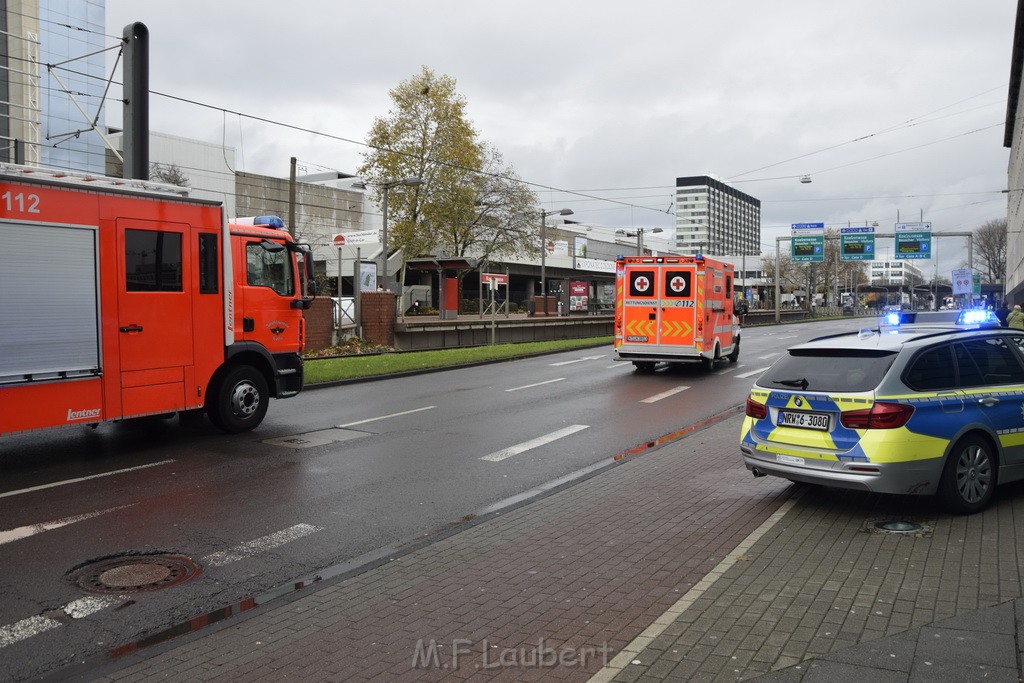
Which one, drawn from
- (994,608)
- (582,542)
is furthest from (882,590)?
(582,542)

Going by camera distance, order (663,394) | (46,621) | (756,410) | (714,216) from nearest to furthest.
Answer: (46,621) → (756,410) → (663,394) → (714,216)

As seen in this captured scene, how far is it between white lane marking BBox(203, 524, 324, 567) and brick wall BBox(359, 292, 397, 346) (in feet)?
64.7

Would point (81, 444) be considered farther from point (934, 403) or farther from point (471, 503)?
point (934, 403)

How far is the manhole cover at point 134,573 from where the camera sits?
535 centimetres

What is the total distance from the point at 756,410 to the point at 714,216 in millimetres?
140143

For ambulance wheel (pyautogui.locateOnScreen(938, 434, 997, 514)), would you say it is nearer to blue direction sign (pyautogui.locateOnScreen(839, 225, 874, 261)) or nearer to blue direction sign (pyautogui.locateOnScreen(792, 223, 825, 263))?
Result: blue direction sign (pyautogui.locateOnScreen(839, 225, 874, 261))

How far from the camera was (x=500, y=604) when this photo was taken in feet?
16.1

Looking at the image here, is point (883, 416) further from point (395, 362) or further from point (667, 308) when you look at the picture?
point (395, 362)

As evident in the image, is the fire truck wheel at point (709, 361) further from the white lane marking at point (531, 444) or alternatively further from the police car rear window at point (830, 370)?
the police car rear window at point (830, 370)

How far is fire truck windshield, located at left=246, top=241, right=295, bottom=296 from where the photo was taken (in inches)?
448

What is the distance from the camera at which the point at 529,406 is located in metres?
14.2

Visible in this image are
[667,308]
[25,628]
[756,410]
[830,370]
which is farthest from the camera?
[667,308]

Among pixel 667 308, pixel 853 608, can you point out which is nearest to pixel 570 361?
pixel 667 308

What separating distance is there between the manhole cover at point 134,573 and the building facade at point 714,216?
12874 centimetres
